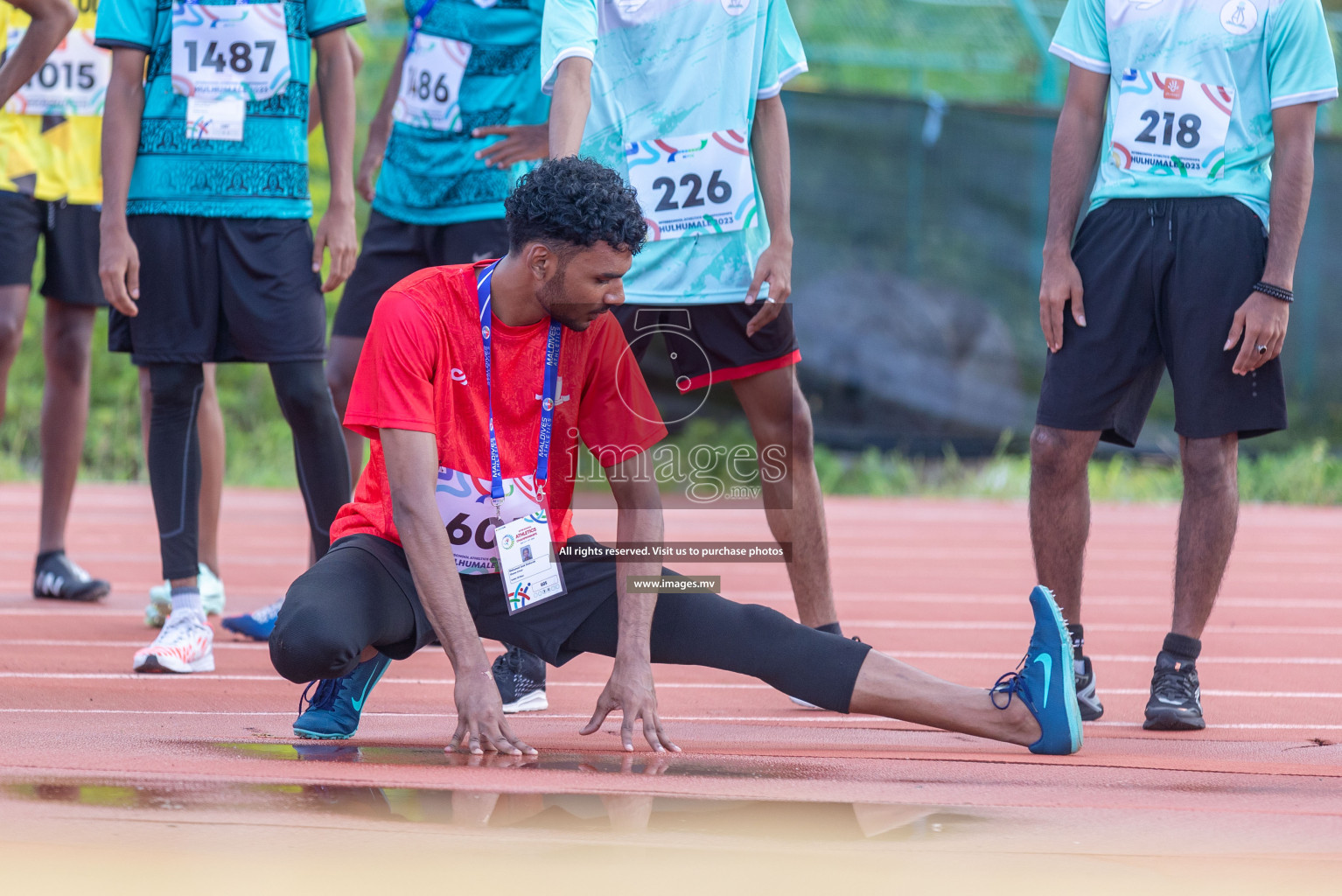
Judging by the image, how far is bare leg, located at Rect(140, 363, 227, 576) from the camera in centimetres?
462

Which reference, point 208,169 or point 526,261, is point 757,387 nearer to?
point 526,261

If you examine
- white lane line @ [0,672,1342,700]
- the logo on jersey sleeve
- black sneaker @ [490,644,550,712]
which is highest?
the logo on jersey sleeve

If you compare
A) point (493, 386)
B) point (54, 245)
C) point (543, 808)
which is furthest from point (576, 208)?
point (54, 245)

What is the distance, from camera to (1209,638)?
201 inches

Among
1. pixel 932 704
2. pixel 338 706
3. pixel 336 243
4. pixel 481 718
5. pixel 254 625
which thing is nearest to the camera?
Result: pixel 481 718

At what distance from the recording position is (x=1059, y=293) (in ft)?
11.8

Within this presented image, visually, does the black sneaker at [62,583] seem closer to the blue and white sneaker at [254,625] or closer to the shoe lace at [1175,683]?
the blue and white sneaker at [254,625]

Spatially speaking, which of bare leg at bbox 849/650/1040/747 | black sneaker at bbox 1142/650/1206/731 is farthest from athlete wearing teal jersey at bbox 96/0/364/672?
black sneaker at bbox 1142/650/1206/731

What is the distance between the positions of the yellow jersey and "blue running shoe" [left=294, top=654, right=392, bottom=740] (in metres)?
2.61

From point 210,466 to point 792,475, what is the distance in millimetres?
1982

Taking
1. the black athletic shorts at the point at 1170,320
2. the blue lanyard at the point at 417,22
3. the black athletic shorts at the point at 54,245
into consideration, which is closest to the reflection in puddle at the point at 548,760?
the black athletic shorts at the point at 1170,320

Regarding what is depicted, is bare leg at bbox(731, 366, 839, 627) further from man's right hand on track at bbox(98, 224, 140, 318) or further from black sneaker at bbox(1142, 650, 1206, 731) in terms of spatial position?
man's right hand on track at bbox(98, 224, 140, 318)

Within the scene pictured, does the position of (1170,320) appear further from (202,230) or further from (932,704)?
(202,230)

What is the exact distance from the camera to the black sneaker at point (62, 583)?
508 centimetres
